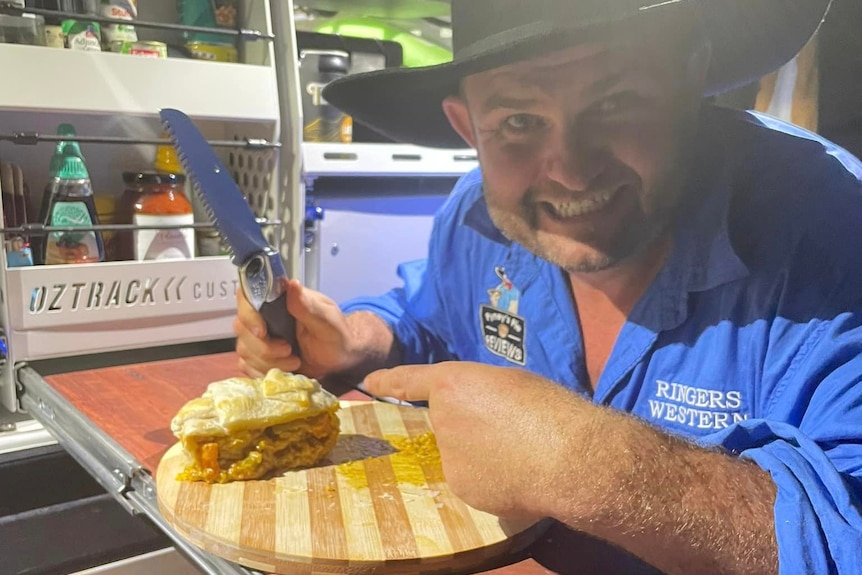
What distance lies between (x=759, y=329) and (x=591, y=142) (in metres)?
0.24

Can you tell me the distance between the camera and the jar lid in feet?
3.53

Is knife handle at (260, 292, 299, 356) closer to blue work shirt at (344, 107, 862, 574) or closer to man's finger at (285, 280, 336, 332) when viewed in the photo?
man's finger at (285, 280, 336, 332)

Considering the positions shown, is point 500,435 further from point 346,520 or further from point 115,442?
point 115,442

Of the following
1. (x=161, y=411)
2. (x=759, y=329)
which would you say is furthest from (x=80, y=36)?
(x=759, y=329)

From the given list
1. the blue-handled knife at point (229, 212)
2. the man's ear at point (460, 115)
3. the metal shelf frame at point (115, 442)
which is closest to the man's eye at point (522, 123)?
the man's ear at point (460, 115)

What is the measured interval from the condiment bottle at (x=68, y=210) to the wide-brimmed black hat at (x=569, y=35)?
353mm

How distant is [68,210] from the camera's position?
1.01 meters

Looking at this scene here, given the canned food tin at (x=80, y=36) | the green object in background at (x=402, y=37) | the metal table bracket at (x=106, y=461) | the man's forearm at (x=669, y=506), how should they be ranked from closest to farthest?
the man's forearm at (x=669, y=506) < the metal table bracket at (x=106, y=461) < the canned food tin at (x=80, y=36) < the green object in background at (x=402, y=37)

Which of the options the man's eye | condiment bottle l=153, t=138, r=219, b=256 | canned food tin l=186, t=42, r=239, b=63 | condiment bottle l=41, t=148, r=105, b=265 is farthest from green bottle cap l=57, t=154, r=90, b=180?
the man's eye

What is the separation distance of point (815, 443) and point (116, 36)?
3.23ft

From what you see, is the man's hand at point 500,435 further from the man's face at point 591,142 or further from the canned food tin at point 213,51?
the canned food tin at point 213,51

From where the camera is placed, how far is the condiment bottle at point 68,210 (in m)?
1.01

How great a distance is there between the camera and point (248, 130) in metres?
1.20

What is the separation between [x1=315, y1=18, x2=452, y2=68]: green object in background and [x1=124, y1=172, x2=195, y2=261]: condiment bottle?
0.60 m
